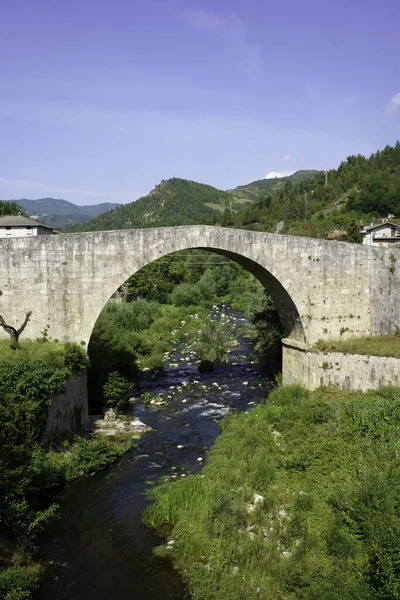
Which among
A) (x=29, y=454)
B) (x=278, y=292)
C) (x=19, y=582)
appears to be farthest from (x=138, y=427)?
(x=19, y=582)

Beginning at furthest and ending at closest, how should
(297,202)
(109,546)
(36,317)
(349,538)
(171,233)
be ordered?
(297,202)
(171,233)
(36,317)
(109,546)
(349,538)

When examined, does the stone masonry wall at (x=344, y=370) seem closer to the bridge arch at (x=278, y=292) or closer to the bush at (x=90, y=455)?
the bridge arch at (x=278, y=292)

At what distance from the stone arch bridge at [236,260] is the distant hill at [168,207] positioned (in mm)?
78978

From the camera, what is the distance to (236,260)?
53.1 feet

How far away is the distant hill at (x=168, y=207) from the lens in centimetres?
10174

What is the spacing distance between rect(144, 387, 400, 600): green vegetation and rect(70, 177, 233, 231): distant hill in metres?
83.8

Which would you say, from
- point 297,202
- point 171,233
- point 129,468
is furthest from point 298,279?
point 297,202

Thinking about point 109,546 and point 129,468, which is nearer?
point 109,546

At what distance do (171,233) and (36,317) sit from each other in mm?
4398

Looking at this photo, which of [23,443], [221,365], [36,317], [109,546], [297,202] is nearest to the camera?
[109,546]

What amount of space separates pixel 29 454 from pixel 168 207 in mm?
101178

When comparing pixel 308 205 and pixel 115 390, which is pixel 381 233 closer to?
pixel 308 205

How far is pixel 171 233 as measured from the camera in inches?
567

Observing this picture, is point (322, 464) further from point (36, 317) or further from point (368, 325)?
point (36, 317)
